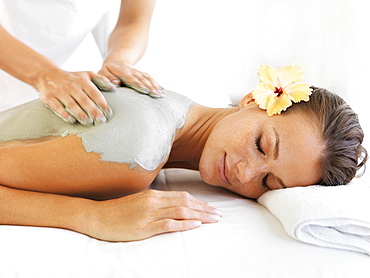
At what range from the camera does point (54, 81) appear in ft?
4.53

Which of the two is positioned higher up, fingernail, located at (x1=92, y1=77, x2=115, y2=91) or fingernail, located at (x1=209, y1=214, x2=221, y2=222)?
fingernail, located at (x1=92, y1=77, x2=115, y2=91)

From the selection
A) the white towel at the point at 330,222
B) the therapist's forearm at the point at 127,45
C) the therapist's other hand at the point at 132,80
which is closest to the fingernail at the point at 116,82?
the therapist's other hand at the point at 132,80

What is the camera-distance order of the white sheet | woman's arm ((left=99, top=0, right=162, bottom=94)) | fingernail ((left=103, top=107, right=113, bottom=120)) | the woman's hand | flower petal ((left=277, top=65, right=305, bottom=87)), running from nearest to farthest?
the white sheet, the woman's hand, fingernail ((left=103, top=107, right=113, bottom=120)), flower petal ((left=277, top=65, right=305, bottom=87)), woman's arm ((left=99, top=0, right=162, bottom=94))

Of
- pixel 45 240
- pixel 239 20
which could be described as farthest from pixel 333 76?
pixel 45 240

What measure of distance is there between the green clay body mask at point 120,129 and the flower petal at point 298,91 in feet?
1.20

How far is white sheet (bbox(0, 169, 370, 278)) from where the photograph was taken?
1.13 m

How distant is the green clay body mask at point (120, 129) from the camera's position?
4.37ft

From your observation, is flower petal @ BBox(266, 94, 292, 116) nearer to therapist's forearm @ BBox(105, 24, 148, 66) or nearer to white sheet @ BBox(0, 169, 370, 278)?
white sheet @ BBox(0, 169, 370, 278)

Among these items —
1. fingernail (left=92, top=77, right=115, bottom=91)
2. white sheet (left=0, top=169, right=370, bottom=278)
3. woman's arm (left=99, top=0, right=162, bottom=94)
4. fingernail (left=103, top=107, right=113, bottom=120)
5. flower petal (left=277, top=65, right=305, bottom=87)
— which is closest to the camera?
white sheet (left=0, top=169, right=370, bottom=278)

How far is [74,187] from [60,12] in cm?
82

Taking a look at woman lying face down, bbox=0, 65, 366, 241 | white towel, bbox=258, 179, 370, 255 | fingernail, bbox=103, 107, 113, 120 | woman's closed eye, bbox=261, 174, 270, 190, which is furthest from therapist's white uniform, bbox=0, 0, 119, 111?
white towel, bbox=258, 179, 370, 255

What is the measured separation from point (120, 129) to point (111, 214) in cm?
22

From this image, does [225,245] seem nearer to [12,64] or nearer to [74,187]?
[74,187]

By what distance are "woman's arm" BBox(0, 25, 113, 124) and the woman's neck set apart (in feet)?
1.06
